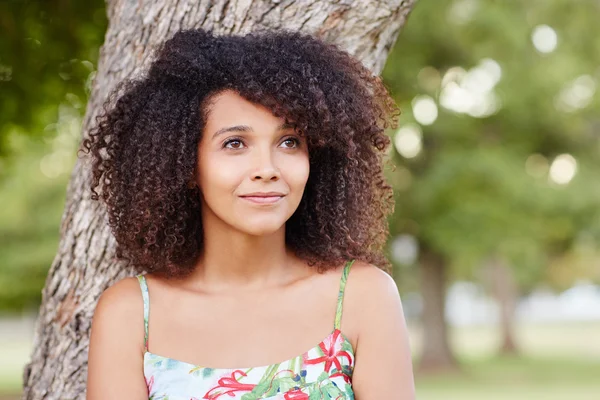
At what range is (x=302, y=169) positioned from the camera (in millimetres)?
2537

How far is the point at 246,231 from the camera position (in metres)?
2.51

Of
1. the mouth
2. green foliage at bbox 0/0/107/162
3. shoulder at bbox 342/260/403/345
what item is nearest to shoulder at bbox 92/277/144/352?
the mouth

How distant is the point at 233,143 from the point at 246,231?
0.25m

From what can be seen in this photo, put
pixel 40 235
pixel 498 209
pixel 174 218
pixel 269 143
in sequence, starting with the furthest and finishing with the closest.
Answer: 1. pixel 40 235
2. pixel 498 209
3. pixel 174 218
4. pixel 269 143

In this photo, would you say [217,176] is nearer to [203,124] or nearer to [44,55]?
[203,124]

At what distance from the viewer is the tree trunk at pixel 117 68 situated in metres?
3.04

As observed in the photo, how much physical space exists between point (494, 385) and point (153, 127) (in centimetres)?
1469

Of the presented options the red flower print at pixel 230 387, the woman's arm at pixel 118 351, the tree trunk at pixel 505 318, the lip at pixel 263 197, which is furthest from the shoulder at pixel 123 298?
the tree trunk at pixel 505 318

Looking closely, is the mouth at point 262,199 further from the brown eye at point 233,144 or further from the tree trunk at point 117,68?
the tree trunk at point 117,68

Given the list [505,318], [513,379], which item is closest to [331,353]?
[513,379]

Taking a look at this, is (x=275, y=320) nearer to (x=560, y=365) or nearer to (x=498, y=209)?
(x=498, y=209)

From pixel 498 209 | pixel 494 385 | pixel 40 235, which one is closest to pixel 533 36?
pixel 498 209

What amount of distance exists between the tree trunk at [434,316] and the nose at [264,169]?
1693cm

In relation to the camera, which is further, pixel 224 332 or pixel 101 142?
pixel 101 142
